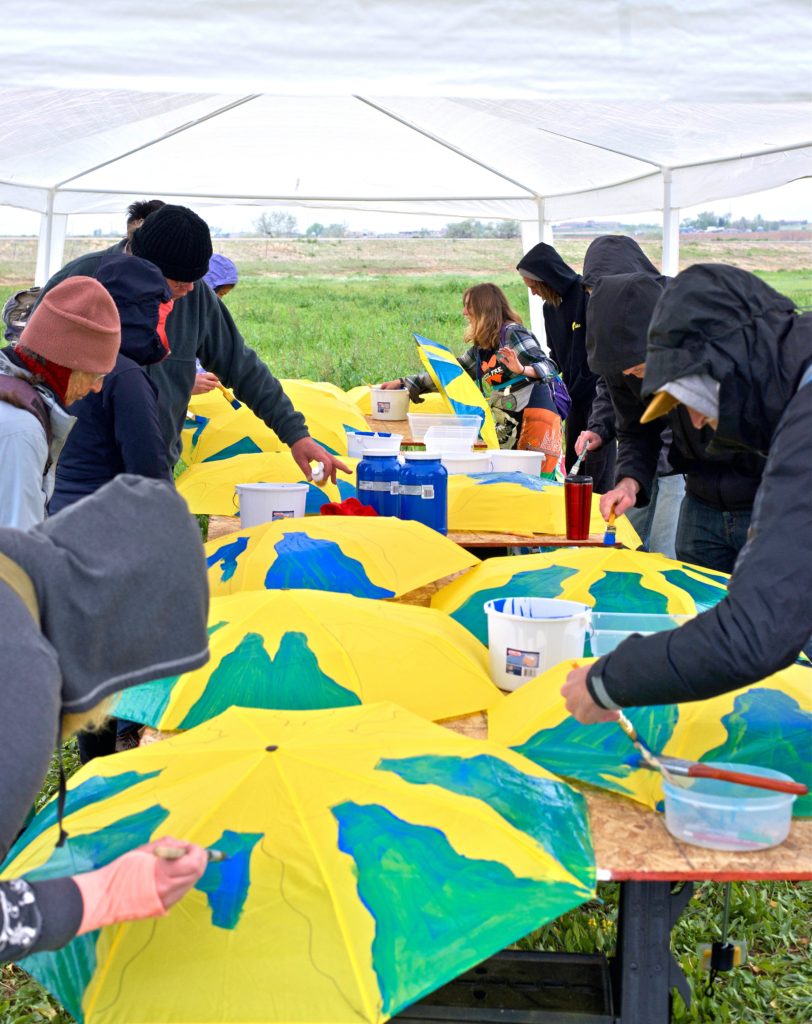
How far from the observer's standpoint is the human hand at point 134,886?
1.29m

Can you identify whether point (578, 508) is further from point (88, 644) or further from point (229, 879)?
point (88, 644)

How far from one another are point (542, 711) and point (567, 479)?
1655mm

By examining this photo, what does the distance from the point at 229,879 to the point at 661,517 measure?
2.99 m

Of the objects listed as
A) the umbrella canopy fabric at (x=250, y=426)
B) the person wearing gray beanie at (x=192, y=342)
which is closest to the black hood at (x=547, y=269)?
the umbrella canopy fabric at (x=250, y=426)

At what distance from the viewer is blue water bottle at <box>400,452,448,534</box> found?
3.58 metres

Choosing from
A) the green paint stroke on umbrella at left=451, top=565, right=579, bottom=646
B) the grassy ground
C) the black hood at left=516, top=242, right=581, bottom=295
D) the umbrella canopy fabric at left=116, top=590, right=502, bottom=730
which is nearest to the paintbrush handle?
the umbrella canopy fabric at left=116, top=590, right=502, bottom=730

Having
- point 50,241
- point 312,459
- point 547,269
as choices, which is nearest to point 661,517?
point 312,459

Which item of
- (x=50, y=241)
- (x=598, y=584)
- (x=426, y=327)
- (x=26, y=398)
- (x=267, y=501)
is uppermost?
(x=50, y=241)

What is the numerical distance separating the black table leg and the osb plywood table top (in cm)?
10

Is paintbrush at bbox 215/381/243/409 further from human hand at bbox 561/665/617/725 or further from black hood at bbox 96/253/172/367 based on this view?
human hand at bbox 561/665/617/725

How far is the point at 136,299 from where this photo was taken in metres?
3.15

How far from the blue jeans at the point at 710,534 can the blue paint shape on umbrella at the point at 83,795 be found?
6.30ft

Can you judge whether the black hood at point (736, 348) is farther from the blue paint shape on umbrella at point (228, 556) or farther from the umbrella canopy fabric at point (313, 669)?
the blue paint shape on umbrella at point (228, 556)

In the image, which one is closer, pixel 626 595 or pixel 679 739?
pixel 679 739
